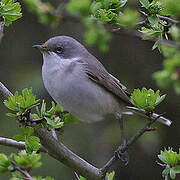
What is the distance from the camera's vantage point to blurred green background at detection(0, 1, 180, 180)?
240 inches

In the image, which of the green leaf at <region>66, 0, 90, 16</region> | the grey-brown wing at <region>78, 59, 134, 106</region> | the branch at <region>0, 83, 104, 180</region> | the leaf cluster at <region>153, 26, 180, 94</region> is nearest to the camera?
the leaf cluster at <region>153, 26, 180, 94</region>

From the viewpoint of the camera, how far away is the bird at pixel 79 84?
147 inches

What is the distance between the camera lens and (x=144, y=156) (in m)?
6.34

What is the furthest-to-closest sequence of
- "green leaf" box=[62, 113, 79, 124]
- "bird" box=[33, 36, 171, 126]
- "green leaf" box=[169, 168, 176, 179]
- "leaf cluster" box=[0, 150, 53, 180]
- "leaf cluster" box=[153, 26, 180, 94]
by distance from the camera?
1. "bird" box=[33, 36, 171, 126]
2. "green leaf" box=[62, 113, 79, 124]
3. "green leaf" box=[169, 168, 176, 179]
4. "leaf cluster" box=[0, 150, 53, 180]
5. "leaf cluster" box=[153, 26, 180, 94]

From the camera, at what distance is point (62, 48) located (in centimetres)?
415

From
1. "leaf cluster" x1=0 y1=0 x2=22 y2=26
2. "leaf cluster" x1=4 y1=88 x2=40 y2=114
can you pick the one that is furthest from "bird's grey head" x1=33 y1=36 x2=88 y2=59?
"leaf cluster" x1=4 y1=88 x2=40 y2=114

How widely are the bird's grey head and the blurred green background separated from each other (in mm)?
1713

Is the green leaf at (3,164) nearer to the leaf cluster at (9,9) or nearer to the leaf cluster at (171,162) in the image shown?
the leaf cluster at (171,162)

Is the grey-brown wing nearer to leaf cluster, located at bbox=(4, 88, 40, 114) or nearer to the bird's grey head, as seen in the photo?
the bird's grey head

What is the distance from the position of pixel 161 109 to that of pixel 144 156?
75cm

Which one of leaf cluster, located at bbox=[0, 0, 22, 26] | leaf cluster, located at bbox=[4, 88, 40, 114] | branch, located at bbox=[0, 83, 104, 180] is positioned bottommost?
branch, located at bbox=[0, 83, 104, 180]

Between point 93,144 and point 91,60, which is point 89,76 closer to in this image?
point 91,60

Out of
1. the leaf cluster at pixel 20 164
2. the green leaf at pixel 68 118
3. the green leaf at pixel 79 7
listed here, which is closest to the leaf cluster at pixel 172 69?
the green leaf at pixel 79 7

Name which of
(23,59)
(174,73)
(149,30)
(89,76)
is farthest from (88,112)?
(23,59)
